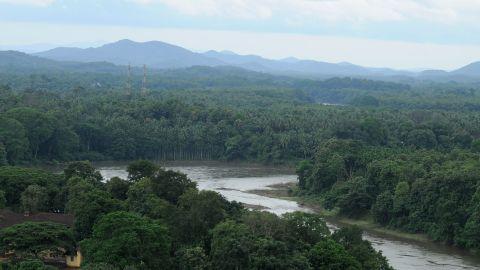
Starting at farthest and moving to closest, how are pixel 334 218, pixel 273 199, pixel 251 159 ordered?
1. pixel 251 159
2. pixel 273 199
3. pixel 334 218

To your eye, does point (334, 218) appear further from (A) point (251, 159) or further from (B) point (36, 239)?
(A) point (251, 159)

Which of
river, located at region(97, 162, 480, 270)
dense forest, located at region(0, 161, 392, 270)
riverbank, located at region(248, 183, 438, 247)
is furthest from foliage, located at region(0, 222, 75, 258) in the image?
riverbank, located at region(248, 183, 438, 247)

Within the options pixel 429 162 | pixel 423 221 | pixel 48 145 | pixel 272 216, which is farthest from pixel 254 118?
pixel 272 216

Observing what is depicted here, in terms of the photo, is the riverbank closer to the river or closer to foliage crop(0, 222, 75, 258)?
the river

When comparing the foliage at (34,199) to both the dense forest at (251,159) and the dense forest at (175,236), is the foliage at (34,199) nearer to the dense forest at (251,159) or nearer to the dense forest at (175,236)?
the dense forest at (175,236)

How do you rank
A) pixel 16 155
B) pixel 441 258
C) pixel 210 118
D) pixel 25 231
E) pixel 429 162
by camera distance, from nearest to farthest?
1. pixel 25 231
2. pixel 441 258
3. pixel 429 162
4. pixel 16 155
5. pixel 210 118

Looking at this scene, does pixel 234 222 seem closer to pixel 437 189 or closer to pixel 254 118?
pixel 437 189

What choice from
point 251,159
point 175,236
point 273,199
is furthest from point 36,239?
point 251,159
